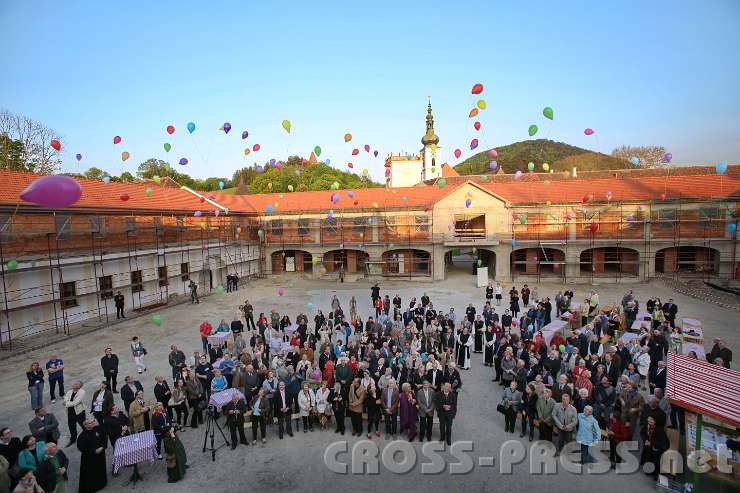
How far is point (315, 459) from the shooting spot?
8.14 meters

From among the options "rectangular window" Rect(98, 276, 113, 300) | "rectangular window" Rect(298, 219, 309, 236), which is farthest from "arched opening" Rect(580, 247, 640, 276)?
"rectangular window" Rect(98, 276, 113, 300)

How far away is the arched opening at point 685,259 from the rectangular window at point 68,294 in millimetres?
33936

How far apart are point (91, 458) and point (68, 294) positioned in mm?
14332

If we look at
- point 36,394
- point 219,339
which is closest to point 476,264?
point 219,339

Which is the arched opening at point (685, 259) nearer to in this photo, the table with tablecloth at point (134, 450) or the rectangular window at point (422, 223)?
the rectangular window at point (422, 223)

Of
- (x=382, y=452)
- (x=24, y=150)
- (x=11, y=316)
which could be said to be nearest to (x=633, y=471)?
(x=382, y=452)

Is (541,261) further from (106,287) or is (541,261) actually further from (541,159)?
(541,159)

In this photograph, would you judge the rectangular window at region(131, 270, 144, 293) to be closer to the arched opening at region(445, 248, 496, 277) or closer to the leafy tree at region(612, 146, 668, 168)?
the arched opening at region(445, 248, 496, 277)

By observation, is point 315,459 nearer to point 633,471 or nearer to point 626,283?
point 633,471

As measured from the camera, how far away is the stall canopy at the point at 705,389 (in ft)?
20.1

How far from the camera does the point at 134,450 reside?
7.23 m

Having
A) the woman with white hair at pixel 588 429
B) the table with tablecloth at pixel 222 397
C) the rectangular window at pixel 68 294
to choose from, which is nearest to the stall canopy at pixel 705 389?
the woman with white hair at pixel 588 429

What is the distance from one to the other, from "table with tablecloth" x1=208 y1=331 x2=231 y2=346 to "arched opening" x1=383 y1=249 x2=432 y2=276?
58.6ft

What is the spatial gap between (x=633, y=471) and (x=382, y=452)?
4744 millimetres
